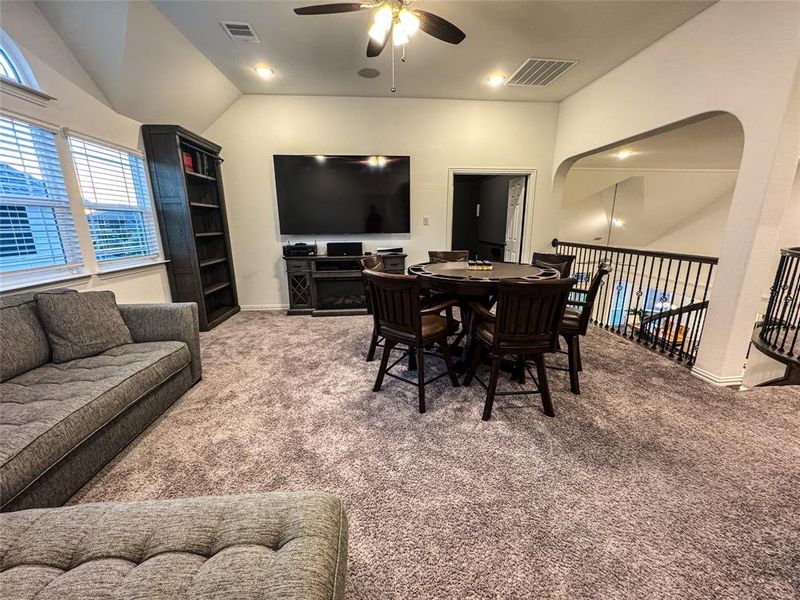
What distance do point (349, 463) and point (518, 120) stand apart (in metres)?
4.71

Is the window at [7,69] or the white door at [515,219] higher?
the window at [7,69]

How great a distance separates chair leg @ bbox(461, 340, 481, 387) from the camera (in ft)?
7.74

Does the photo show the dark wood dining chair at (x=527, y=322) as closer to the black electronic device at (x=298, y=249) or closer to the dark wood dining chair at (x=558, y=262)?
the dark wood dining chair at (x=558, y=262)

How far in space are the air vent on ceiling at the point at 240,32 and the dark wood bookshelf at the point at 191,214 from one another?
1.13 metres

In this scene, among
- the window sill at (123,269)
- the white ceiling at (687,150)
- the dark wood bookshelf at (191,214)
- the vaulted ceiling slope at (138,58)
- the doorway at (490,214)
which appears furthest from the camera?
the doorway at (490,214)

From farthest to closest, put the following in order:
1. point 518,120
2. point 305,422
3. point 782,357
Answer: point 518,120
point 782,357
point 305,422

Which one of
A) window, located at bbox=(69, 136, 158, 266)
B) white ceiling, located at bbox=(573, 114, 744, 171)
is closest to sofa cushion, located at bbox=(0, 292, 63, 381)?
window, located at bbox=(69, 136, 158, 266)

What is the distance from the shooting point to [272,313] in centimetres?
454

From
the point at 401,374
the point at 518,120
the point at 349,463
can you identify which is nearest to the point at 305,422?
the point at 349,463

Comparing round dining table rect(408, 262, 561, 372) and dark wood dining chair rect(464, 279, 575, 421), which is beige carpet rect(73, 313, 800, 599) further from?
round dining table rect(408, 262, 561, 372)

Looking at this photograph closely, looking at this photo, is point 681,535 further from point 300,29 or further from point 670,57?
point 300,29

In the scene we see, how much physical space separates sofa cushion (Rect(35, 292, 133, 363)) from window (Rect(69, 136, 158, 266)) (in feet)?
3.61

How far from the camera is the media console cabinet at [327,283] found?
4.32m

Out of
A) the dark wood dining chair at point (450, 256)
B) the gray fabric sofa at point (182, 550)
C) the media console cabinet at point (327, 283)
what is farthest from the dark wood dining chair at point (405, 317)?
the media console cabinet at point (327, 283)
